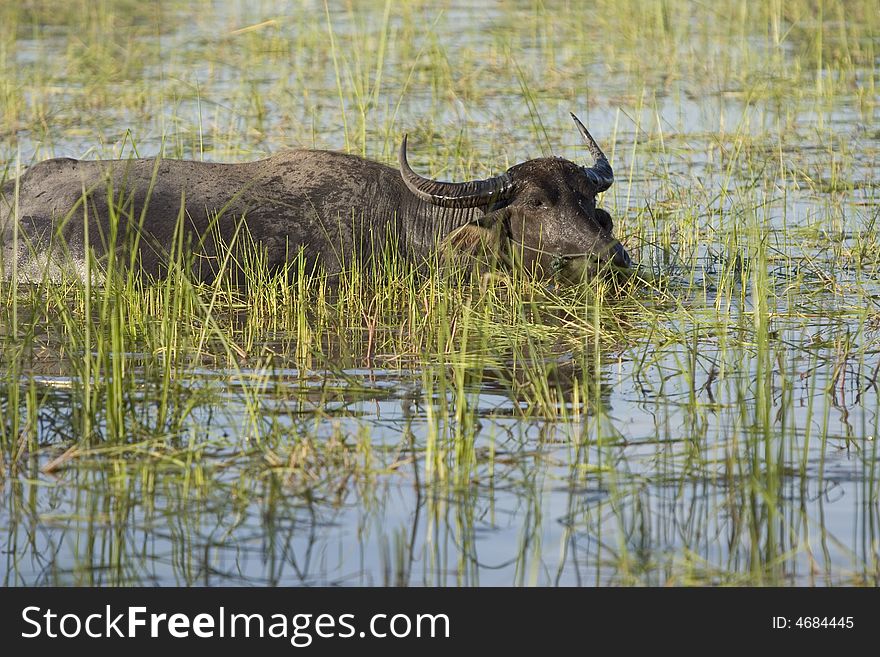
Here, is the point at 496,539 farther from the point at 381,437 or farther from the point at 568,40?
the point at 568,40

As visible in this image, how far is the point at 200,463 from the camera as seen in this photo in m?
4.93

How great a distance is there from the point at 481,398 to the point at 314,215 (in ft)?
9.22

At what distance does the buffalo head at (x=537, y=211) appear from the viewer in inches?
322

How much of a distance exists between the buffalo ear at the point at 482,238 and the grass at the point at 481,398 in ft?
1.21

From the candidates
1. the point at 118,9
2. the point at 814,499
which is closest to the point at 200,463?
the point at 814,499

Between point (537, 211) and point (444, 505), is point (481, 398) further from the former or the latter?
point (537, 211)

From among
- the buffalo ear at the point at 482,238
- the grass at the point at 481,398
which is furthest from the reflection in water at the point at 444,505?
the buffalo ear at the point at 482,238

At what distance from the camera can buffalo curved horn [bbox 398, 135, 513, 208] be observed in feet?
27.5

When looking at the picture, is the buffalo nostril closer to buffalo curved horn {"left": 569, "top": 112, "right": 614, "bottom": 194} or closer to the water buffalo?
the water buffalo

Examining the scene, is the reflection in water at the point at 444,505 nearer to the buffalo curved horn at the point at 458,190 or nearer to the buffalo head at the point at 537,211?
the buffalo head at the point at 537,211

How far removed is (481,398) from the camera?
19.5ft

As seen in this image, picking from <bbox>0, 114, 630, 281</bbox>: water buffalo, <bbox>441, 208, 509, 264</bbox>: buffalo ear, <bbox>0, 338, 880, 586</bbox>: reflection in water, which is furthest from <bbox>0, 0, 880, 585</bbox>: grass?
<bbox>441, 208, 509, 264</bbox>: buffalo ear

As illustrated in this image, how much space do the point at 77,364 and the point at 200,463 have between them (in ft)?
3.21

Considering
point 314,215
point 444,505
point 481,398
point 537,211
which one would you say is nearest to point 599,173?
point 537,211
